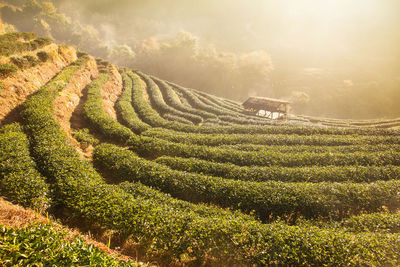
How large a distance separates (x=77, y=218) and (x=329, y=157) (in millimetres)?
19772

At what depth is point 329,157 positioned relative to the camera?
15.9 metres

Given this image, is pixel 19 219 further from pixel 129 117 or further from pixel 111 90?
pixel 111 90

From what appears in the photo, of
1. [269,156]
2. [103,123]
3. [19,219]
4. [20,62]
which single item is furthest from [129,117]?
[269,156]

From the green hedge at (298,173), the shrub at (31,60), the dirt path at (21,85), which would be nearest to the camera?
the green hedge at (298,173)

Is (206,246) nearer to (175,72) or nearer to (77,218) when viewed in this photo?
(77,218)

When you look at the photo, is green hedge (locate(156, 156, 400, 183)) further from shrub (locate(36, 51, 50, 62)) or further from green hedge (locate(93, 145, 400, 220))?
shrub (locate(36, 51, 50, 62))

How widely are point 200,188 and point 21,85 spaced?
2157 cm

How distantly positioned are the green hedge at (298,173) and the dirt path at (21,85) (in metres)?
16.0

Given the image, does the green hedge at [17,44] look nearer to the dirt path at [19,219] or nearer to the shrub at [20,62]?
the shrub at [20,62]

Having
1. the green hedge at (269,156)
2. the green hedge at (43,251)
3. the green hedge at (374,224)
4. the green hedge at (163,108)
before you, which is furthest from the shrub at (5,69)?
the green hedge at (374,224)

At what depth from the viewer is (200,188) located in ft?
38.5

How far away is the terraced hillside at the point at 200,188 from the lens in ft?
24.6

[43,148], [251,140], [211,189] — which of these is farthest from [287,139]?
[43,148]

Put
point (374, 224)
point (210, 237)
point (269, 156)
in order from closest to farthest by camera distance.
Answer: point (210, 237) < point (374, 224) < point (269, 156)
